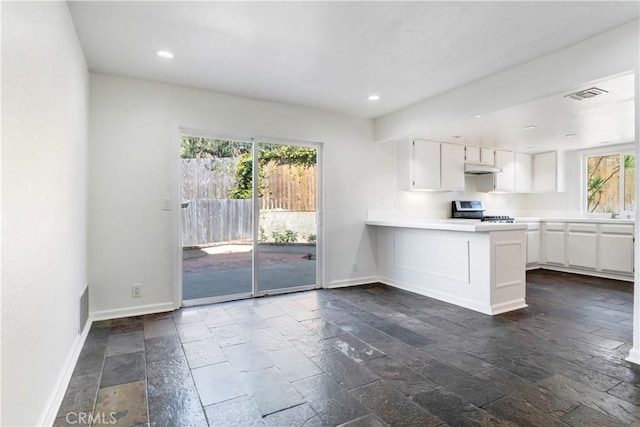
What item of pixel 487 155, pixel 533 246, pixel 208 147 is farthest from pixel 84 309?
pixel 533 246

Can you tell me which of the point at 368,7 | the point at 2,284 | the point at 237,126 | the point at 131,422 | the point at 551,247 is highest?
the point at 368,7

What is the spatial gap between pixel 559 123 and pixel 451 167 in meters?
1.51

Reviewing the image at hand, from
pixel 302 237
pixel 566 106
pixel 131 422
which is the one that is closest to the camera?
pixel 131 422

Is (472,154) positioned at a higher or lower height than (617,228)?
higher

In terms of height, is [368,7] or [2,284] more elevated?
[368,7]

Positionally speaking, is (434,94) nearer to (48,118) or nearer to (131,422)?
(48,118)

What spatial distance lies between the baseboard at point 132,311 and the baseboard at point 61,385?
0.54 metres

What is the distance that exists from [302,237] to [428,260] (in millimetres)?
1663

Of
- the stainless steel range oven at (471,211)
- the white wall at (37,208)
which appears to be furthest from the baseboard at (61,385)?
the stainless steel range oven at (471,211)

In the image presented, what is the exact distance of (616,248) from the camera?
512 cm

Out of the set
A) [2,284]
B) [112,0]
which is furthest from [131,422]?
[112,0]

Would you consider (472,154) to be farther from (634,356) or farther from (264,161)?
(634,356)

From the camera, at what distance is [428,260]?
4266 mm

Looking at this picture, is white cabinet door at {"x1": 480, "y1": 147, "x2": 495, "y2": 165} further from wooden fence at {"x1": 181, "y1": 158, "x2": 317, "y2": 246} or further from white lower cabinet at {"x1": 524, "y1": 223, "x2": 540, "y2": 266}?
wooden fence at {"x1": 181, "y1": 158, "x2": 317, "y2": 246}
